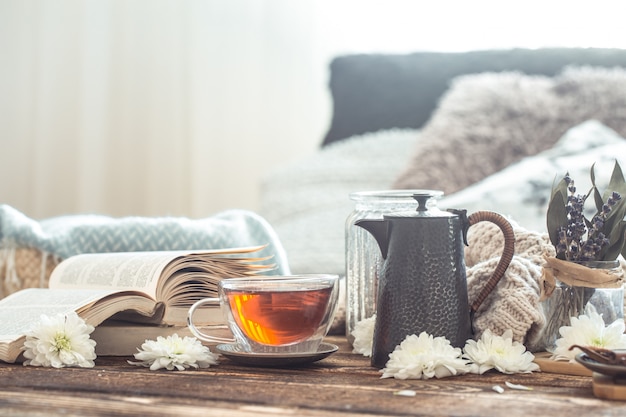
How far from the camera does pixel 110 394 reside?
2.36 feet

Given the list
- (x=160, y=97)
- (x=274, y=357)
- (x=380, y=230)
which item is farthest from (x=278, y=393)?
(x=160, y=97)

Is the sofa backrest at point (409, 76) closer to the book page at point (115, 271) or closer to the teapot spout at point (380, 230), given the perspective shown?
the book page at point (115, 271)

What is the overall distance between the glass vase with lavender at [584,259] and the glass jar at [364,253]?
0.20m

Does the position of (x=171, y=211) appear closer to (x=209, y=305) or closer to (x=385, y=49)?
(x=385, y=49)

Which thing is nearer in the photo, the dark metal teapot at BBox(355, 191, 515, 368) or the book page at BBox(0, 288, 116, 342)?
the dark metal teapot at BBox(355, 191, 515, 368)

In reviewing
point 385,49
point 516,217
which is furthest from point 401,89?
point 516,217

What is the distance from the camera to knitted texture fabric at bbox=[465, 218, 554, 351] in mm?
851

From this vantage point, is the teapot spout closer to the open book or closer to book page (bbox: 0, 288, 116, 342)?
the open book

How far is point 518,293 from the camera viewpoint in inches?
33.9

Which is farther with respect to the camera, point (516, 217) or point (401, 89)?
point (401, 89)

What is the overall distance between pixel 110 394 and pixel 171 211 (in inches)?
106

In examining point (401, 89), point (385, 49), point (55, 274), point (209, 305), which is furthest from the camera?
point (385, 49)

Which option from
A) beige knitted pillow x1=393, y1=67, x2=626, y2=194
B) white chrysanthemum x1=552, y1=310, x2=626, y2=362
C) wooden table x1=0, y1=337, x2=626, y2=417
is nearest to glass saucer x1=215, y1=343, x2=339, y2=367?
wooden table x1=0, y1=337, x2=626, y2=417

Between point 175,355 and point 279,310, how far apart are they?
4.9 inches
